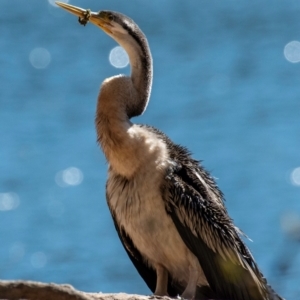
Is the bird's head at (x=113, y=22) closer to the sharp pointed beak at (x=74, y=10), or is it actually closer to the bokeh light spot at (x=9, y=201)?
the sharp pointed beak at (x=74, y=10)

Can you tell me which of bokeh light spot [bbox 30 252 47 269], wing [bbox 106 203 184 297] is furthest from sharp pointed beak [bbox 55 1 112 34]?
bokeh light spot [bbox 30 252 47 269]

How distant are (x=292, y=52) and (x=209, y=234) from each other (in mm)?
18090

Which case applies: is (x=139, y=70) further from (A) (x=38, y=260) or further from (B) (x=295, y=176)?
(B) (x=295, y=176)

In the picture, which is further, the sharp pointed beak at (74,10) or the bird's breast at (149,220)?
the sharp pointed beak at (74,10)

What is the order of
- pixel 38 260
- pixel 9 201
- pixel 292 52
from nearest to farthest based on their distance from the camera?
1. pixel 38 260
2. pixel 9 201
3. pixel 292 52

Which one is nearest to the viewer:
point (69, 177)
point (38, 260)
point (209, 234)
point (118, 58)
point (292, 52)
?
point (209, 234)

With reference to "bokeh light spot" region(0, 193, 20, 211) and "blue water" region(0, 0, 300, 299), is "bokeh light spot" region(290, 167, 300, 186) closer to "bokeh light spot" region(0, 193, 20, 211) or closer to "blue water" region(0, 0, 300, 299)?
"blue water" region(0, 0, 300, 299)

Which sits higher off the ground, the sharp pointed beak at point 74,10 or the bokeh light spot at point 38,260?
the bokeh light spot at point 38,260

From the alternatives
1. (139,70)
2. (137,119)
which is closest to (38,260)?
(137,119)

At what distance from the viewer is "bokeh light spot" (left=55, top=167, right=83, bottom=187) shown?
2094 centimetres

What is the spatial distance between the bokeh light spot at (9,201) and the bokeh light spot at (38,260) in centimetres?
251

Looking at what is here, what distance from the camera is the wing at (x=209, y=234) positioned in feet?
26.1

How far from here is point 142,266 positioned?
8438 mm

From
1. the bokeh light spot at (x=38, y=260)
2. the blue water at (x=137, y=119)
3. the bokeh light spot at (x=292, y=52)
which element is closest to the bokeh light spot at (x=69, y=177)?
the blue water at (x=137, y=119)
